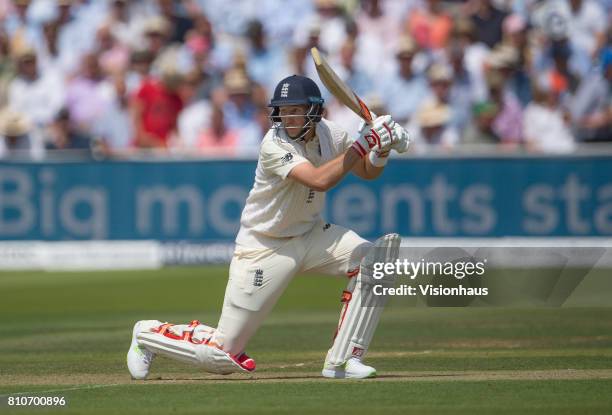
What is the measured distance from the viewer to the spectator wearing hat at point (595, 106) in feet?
51.9

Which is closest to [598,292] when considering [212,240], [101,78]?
[212,240]

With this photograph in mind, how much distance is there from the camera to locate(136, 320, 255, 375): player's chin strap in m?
7.63

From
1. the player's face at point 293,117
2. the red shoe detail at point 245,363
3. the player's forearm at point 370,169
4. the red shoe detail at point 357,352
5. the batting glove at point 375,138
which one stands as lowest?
the red shoe detail at point 245,363

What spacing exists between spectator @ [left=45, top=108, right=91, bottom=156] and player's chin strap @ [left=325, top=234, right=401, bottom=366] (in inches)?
383

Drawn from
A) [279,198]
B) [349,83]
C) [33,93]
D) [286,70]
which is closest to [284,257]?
[279,198]

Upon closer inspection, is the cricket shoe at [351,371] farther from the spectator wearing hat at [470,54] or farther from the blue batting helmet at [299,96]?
the spectator wearing hat at [470,54]

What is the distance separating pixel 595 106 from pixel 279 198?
9.21m

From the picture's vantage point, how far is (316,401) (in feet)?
22.2

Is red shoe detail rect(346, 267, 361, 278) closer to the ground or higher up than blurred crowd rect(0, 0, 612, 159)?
closer to the ground

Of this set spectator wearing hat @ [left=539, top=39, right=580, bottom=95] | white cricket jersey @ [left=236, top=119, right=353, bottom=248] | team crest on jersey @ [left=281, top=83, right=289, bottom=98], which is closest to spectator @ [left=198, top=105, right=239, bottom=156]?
spectator wearing hat @ [left=539, top=39, right=580, bottom=95]

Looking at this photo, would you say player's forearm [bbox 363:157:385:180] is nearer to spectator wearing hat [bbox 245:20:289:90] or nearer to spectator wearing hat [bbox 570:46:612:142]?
spectator wearing hat [bbox 570:46:612:142]

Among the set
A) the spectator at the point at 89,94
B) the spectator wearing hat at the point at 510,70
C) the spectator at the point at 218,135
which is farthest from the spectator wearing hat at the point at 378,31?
the spectator at the point at 89,94

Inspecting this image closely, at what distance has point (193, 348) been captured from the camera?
766 centimetres

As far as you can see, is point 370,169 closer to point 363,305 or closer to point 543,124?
point 363,305
